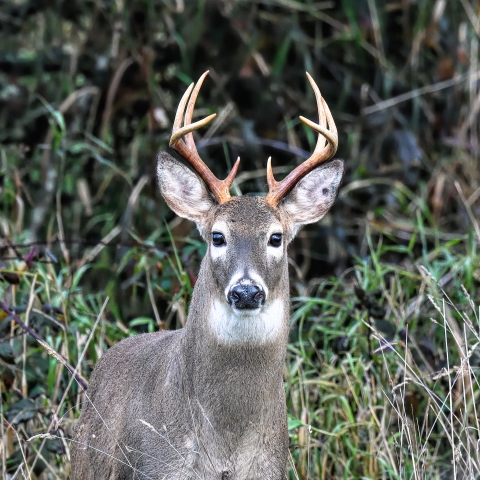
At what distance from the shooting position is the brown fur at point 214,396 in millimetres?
4027

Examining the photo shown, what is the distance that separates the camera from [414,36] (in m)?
7.79

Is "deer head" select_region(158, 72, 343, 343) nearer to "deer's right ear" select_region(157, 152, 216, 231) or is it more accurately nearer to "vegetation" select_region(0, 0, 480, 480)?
"deer's right ear" select_region(157, 152, 216, 231)

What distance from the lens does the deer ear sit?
4500mm

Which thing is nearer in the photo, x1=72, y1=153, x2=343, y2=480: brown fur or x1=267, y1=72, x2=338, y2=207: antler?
x1=72, y1=153, x2=343, y2=480: brown fur

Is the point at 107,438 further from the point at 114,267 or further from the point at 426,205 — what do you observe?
the point at 426,205

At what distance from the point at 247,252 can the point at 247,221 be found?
15 cm

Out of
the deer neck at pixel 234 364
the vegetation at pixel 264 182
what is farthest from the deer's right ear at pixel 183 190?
the vegetation at pixel 264 182

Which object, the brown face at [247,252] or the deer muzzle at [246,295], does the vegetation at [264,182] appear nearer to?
the brown face at [247,252]

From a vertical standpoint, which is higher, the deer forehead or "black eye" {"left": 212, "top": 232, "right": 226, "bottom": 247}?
the deer forehead

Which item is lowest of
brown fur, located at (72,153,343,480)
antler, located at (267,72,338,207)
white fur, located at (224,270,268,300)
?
brown fur, located at (72,153,343,480)

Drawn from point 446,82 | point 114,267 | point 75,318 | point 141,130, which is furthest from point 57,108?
point 446,82

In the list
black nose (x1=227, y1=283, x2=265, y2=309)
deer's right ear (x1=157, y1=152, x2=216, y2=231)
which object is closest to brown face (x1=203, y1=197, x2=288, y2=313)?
black nose (x1=227, y1=283, x2=265, y2=309)

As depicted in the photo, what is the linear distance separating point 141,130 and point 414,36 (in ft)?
6.51

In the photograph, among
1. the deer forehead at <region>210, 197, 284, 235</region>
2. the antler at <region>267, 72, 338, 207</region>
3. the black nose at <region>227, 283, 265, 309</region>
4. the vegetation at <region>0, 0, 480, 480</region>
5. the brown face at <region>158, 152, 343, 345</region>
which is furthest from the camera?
the vegetation at <region>0, 0, 480, 480</region>
